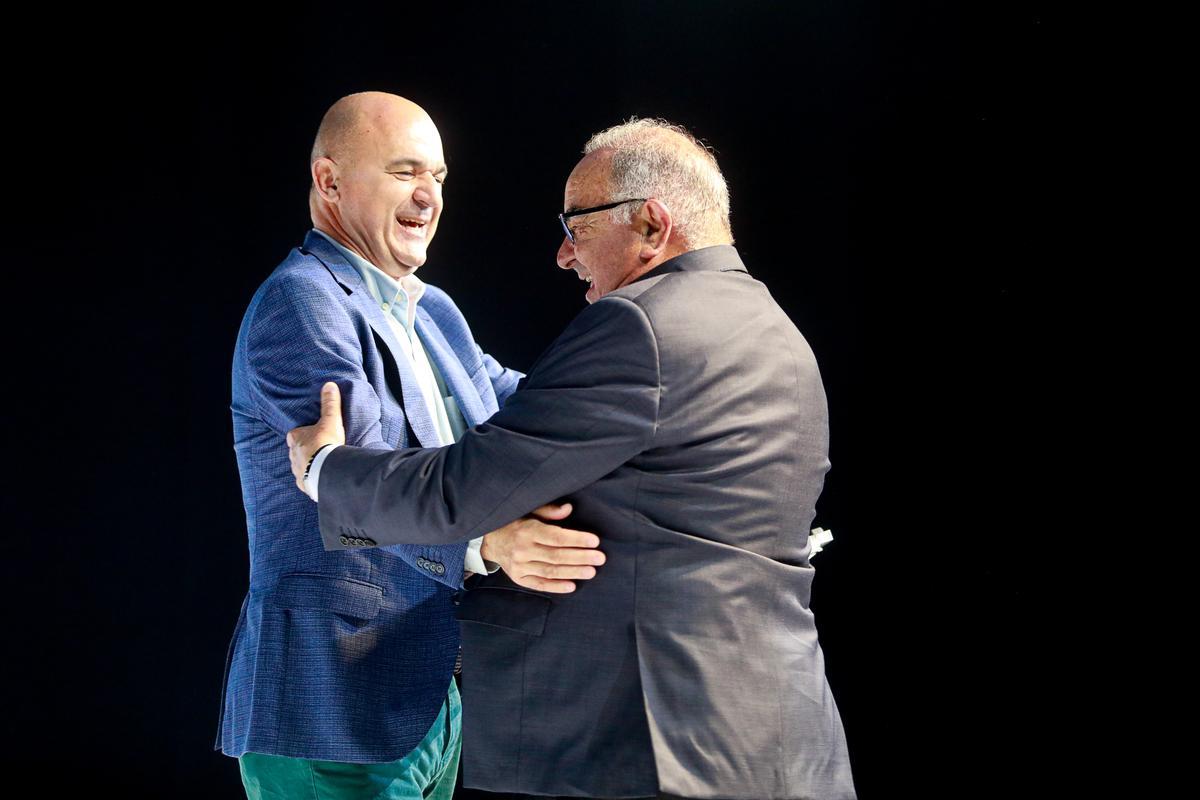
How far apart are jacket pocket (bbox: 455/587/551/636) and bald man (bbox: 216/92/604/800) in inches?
1.6

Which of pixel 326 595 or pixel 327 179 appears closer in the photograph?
pixel 326 595

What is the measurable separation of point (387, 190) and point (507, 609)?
0.87 metres

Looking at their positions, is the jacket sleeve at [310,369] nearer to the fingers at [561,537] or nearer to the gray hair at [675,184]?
the fingers at [561,537]

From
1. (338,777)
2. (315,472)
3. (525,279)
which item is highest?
(525,279)

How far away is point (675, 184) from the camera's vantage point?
6.35 ft

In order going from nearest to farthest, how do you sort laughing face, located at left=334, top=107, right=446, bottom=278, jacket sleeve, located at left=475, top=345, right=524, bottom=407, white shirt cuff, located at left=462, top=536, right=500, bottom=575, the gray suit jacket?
1. the gray suit jacket
2. white shirt cuff, located at left=462, top=536, right=500, bottom=575
3. laughing face, located at left=334, top=107, right=446, bottom=278
4. jacket sleeve, located at left=475, top=345, right=524, bottom=407

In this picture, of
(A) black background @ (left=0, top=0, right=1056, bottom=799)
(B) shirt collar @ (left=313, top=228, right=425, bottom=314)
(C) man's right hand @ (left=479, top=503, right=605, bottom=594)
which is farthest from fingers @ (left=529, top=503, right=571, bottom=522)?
(A) black background @ (left=0, top=0, right=1056, bottom=799)

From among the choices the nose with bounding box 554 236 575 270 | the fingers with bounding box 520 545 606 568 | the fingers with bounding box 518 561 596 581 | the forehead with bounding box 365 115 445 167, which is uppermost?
the forehead with bounding box 365 115 445 167

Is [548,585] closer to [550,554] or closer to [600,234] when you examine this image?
[550,554]

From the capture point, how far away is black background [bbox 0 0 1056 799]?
3.20 metres

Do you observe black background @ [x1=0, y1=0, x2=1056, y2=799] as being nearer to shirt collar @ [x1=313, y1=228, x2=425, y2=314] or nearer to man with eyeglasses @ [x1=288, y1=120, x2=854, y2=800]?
shirt collar @ [x1=313, y1=228, x2=425, y2=314]

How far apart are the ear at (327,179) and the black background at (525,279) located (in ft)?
4.00

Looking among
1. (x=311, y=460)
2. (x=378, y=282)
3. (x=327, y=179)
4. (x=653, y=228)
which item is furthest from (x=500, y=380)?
(x=311, y=460)

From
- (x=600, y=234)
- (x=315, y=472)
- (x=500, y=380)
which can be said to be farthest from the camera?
(x=500, y=380)
